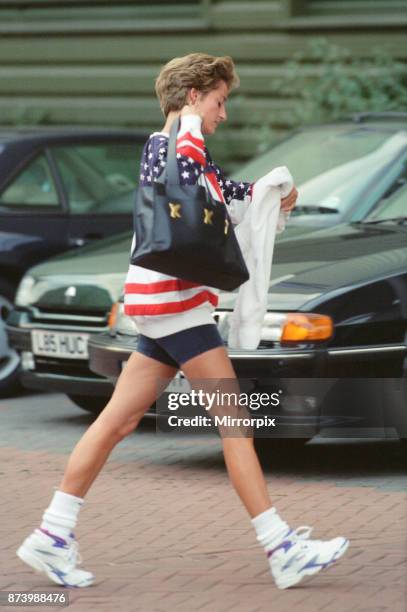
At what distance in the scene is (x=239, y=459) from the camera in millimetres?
5543

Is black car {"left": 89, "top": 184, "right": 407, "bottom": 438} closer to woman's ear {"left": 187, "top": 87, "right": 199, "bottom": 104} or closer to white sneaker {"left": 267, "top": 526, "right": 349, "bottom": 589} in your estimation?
white sneaker {"left": 267, "top": 526, "right": 349, "bottom": 589}

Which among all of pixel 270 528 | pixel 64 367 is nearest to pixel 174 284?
pixel 270 528

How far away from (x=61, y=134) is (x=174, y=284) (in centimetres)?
539

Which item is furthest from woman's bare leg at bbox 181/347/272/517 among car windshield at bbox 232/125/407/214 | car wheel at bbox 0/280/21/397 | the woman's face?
car wheel at bbox 0/280/21/397

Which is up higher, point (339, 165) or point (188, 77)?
point (188, 77)

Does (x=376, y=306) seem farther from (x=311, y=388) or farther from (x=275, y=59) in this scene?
(x=275, y=59)

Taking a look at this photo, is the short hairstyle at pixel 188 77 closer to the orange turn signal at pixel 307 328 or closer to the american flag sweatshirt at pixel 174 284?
the american flag sweatshirt at pixel 174 284

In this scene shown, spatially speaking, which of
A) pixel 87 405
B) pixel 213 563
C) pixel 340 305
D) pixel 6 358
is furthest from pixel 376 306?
pixel 6 358

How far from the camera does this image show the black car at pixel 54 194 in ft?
33.6

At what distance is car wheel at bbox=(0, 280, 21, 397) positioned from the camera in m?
10.2

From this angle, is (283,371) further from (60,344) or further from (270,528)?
(60,344)

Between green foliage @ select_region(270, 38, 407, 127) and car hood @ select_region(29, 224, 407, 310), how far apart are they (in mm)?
5161

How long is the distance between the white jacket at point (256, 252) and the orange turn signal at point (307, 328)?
1334 mm

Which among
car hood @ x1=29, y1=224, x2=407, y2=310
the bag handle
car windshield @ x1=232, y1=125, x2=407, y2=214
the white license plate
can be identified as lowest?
the white license plate
